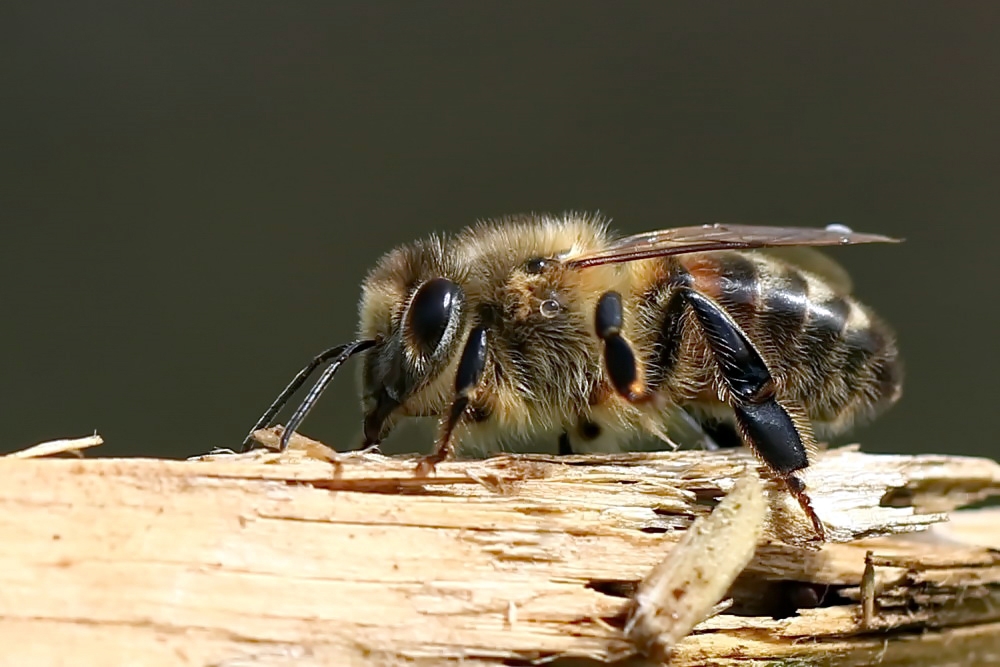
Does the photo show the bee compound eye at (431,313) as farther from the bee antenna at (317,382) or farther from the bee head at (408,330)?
the bee antenna at (317,382)

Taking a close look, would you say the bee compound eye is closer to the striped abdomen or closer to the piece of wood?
the piece of wood

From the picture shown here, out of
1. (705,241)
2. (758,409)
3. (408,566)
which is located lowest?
(408,566)

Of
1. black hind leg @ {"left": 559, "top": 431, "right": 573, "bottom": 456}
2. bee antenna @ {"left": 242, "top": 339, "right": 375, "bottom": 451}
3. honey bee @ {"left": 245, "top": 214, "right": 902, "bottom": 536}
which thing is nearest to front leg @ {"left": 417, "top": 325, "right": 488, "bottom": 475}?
honey bee @ {"left": 245, "top": 214, "right": 902, "bottom": 536}

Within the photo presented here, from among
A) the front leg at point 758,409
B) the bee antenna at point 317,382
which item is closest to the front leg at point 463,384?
the bee antenna at point 317,382

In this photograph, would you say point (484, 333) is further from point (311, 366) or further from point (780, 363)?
point (780, 363)

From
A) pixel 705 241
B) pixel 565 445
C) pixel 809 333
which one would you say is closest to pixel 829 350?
pixel 809 333

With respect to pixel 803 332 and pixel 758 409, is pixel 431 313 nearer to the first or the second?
pixel 758 409
